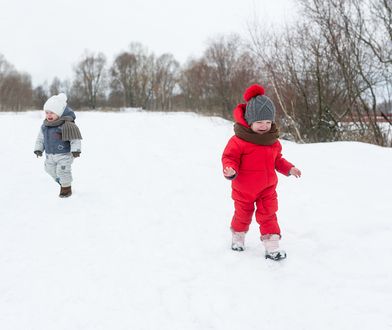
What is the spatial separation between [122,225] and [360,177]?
3.44m

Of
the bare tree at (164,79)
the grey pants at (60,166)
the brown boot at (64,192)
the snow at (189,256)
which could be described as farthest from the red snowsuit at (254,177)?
the bare tree at (164,79)

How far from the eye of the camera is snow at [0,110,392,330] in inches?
79.8

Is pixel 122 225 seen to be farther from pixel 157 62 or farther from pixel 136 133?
pixel 157 62

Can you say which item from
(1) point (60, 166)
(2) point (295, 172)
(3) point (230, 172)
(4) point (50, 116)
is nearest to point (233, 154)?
(3) point (230, 172)

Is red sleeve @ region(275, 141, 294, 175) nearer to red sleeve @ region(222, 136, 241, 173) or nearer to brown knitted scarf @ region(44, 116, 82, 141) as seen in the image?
red sleeve @ region(222, 136, 241, 173)

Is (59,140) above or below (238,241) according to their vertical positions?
above

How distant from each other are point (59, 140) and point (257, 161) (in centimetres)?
299

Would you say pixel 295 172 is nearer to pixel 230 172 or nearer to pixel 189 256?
pixel 230 172

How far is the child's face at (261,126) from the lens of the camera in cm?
261

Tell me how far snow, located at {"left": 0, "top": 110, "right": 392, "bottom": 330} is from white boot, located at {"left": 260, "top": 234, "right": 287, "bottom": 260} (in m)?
0.06

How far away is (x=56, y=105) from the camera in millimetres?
4305

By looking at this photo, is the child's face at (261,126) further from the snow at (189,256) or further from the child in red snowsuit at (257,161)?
the snow at (189,256)

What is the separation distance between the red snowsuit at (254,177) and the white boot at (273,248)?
1.7 inches

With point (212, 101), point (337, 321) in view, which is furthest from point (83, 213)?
point (212, 101)
